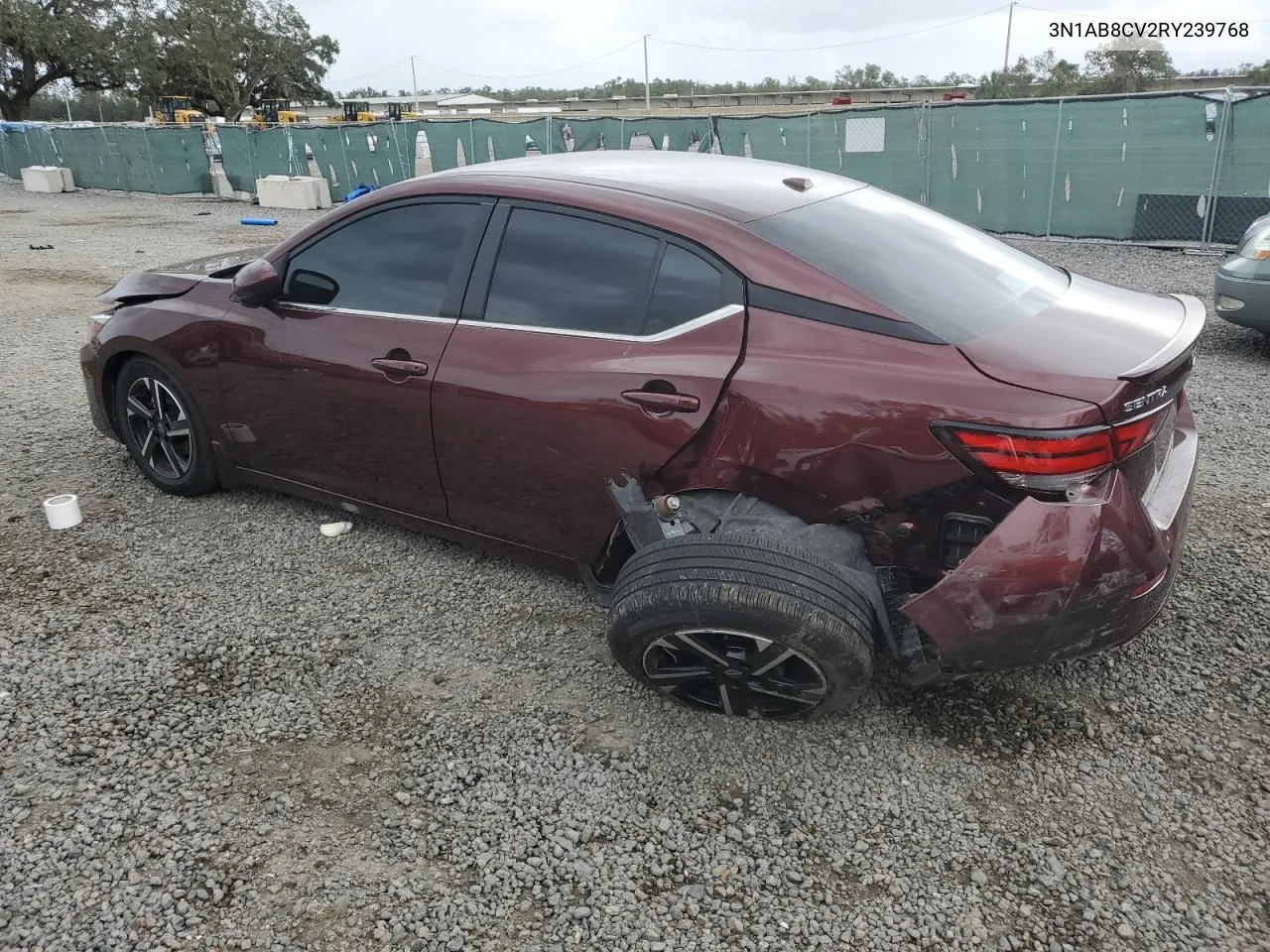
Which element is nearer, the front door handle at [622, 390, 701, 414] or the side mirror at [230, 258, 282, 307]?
the front door handle at [622, 390, 701, 414]

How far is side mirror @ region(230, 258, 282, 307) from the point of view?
3680mm

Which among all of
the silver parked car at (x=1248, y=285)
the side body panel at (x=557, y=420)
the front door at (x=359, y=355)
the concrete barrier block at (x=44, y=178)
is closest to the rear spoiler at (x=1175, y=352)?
the side body panel at (x=557, y=420)

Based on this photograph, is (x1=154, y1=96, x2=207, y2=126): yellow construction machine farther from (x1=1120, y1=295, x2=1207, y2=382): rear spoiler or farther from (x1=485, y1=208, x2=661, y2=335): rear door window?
(x1=1120, y1=295, x2=1207, y2=382): rear spoiler

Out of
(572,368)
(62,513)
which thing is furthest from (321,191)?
(572,368)

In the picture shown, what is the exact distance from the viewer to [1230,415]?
543 cm

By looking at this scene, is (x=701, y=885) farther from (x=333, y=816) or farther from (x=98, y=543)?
(x=98, y=543)

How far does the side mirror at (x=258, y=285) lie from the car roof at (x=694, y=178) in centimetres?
78

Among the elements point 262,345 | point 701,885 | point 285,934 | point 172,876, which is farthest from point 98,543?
point 701,885

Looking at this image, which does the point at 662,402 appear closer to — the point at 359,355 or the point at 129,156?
the point at 359,355

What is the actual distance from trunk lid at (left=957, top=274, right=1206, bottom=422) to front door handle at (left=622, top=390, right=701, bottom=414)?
76cm

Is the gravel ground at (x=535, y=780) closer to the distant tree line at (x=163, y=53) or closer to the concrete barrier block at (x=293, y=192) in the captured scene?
the concrete barrier block at (x=293, y=192)

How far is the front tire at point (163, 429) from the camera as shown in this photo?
419 centimetres

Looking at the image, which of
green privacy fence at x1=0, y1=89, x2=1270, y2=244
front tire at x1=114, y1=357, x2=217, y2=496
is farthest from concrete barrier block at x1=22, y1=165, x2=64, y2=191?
front tire at x1=114, y1=357, x2=217, y2=496

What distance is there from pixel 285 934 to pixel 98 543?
100 inches
